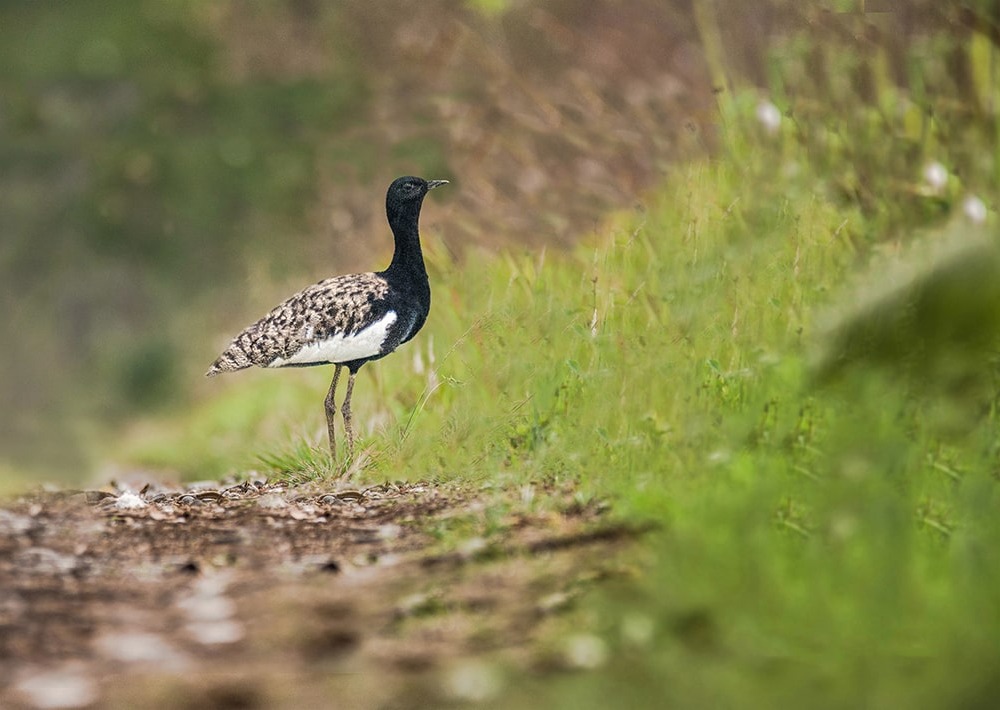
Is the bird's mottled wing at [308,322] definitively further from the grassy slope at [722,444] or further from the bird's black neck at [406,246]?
the grassy slope at [722,444]

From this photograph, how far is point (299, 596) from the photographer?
4.13 metres

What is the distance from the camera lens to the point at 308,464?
19.5ft

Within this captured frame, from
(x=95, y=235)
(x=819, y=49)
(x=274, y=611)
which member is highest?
(x=95, y=235)

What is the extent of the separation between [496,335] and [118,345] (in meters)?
7.20

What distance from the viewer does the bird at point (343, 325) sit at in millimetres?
5828

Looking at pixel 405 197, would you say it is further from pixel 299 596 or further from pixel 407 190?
pixel 299 596

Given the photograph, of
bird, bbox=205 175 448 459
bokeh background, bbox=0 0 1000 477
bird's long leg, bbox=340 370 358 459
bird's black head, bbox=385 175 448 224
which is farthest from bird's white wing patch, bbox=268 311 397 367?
bokeh background, bbox=0 0 1000 477

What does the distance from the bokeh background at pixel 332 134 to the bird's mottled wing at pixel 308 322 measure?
170 cm

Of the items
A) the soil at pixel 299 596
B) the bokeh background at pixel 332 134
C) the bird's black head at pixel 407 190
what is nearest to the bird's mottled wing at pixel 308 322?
the bird's black head at pixel 407 190

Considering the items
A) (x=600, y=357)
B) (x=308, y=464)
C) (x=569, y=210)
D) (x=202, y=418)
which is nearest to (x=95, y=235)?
(x=202, y=418)

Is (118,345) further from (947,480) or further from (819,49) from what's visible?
(947,480)

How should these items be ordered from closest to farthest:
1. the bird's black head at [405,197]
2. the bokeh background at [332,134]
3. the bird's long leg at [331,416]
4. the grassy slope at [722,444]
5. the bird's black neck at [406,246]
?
the grassy slope at [722,444] → the bird's long leg at [331,416] → the bird's black neck at [406,246] → the bird's black head at [405,197] → the bokeh background at [332,134]

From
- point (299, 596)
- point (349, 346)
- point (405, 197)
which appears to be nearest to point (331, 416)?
point (349, 346)

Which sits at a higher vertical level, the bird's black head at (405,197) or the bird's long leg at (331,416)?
the bird's black head at (405,197)
